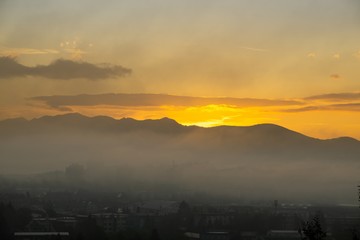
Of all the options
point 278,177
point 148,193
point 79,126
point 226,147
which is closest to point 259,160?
point 226,147

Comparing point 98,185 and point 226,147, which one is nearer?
point 98,185

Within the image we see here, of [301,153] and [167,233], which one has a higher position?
[301,153]

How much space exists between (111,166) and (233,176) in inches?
593

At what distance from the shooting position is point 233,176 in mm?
90562

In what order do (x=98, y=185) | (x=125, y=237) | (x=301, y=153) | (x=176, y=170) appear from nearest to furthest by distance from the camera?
1. (x=125, y=237)
2. (x=98, y=185)
3. (x=176, y=170)
4. (x=301, y=153)

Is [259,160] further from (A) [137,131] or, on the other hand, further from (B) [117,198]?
(B) [117,198]

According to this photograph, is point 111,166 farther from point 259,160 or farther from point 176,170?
point 259,160

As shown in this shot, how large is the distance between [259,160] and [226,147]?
505 centimetres

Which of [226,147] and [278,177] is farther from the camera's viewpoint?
[226,147]

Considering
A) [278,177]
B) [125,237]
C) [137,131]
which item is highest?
[137,131]

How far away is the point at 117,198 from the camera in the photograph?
173 feet

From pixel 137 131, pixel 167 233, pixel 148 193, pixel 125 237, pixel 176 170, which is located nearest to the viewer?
pixel 125 237

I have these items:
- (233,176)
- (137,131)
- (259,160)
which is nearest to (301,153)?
(259,160)

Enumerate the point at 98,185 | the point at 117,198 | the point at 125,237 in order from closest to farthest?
→ the point at 125,237
the point at 117,198
the point at 98,185
